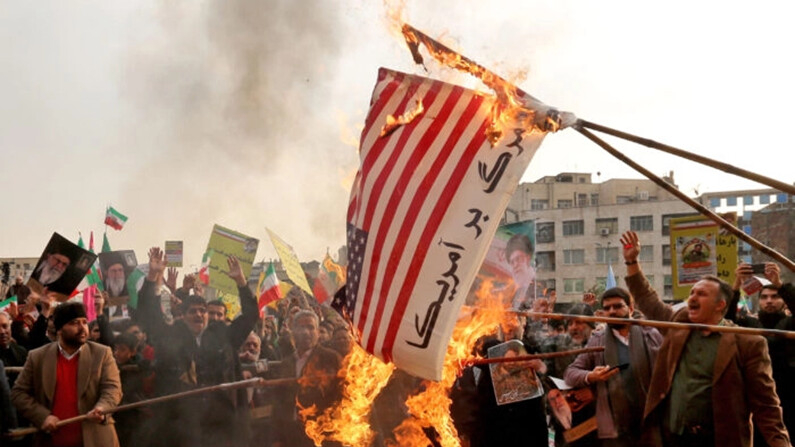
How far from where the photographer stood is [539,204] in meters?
84.4

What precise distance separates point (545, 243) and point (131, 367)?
240 feet

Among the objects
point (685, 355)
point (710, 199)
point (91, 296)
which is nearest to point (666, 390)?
point (685, 355)

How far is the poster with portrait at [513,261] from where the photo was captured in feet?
32.1

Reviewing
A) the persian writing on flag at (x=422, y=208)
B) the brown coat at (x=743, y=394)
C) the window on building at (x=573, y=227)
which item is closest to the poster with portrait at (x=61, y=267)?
the persian writing on flag at (x=422, y=208)

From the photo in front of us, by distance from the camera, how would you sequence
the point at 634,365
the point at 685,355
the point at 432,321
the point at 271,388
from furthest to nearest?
the point at 271,388, the point at 634,365, the point at 685,355, the point at 432,321

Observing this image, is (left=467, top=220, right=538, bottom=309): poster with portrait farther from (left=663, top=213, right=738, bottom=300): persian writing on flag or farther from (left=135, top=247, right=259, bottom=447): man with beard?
(left=135, top=247, right=259, bottom=447): man with beard

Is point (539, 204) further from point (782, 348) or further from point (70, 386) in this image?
point (70, 386)

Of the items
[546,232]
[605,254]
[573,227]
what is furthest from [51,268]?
[546,232]

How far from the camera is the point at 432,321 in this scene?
170 inches

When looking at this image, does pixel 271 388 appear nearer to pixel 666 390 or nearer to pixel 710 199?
pixel 666 390

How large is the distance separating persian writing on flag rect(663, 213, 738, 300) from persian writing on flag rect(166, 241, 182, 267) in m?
9.49

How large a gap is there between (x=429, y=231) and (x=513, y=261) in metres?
6.34

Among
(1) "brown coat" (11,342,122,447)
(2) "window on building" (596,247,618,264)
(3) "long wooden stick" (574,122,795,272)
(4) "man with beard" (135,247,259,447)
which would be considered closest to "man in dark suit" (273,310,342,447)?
(4) "man with beard" (135,247,259,447)

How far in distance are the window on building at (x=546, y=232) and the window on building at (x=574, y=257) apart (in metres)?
1.93
